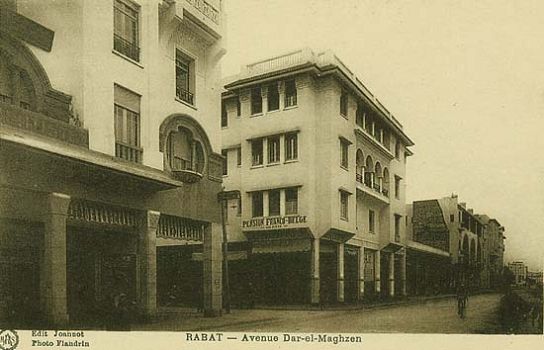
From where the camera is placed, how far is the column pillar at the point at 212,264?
10.0 meters

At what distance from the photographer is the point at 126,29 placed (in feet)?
27.1

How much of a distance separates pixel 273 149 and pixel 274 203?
38.4 inches

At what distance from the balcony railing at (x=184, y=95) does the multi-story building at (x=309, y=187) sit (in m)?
0.92

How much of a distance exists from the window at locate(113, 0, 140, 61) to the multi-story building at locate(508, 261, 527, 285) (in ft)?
17.9

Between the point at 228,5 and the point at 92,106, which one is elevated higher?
the point at 228,5

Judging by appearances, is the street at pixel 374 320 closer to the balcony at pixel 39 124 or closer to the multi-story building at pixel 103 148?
the multi-story building at pixel 103 148

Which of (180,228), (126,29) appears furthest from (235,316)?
(126,29)

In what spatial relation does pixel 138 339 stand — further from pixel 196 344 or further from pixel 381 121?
pixel 381 121

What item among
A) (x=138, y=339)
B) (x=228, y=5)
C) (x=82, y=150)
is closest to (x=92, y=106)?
(x=82, y=150)

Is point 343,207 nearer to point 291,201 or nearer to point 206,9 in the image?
point 291,201

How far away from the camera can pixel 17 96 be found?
7.13 meters

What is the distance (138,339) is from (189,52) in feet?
14.7

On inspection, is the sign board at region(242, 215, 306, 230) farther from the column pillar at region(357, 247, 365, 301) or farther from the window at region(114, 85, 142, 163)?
the window at region(114, 85, 142, 163)

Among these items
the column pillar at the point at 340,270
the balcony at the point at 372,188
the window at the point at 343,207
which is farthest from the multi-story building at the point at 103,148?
the balcony at the point at 372,188
